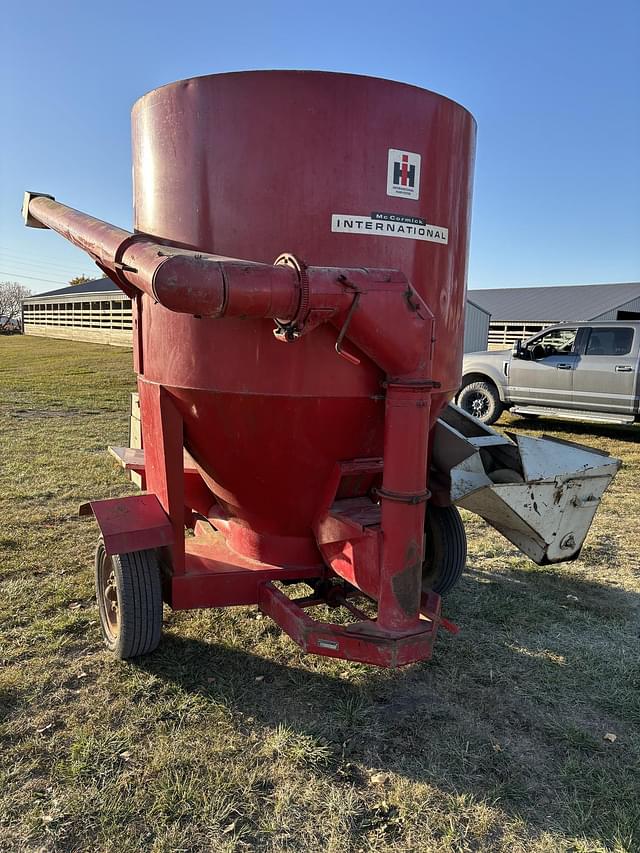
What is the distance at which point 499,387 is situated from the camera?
38.7 feet

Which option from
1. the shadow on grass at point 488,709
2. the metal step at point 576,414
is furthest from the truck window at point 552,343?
the shadow on grass at point 488,709

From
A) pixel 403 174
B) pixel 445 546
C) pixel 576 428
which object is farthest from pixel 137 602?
pixel 576 428

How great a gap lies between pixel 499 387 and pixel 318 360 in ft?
31.2

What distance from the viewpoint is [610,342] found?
10.6 m

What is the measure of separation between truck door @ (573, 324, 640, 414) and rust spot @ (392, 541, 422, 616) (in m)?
8.61

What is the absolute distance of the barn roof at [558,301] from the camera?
2623cm

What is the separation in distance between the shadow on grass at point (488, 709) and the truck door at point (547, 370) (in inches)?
293

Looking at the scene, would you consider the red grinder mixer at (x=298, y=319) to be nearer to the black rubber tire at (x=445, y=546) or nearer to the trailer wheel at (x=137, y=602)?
the trailer wheel at (x=137, y=602)

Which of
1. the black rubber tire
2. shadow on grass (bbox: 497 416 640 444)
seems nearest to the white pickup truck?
shadow on grass (bbox: 497 416 640 444)

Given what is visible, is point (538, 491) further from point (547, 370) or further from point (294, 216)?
point (547, 370)

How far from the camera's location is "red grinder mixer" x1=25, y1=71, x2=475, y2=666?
8.93 ft

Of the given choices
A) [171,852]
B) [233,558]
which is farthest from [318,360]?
[171,852]

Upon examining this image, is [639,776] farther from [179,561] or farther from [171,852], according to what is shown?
[179,561]

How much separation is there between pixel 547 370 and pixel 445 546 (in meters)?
7.89
